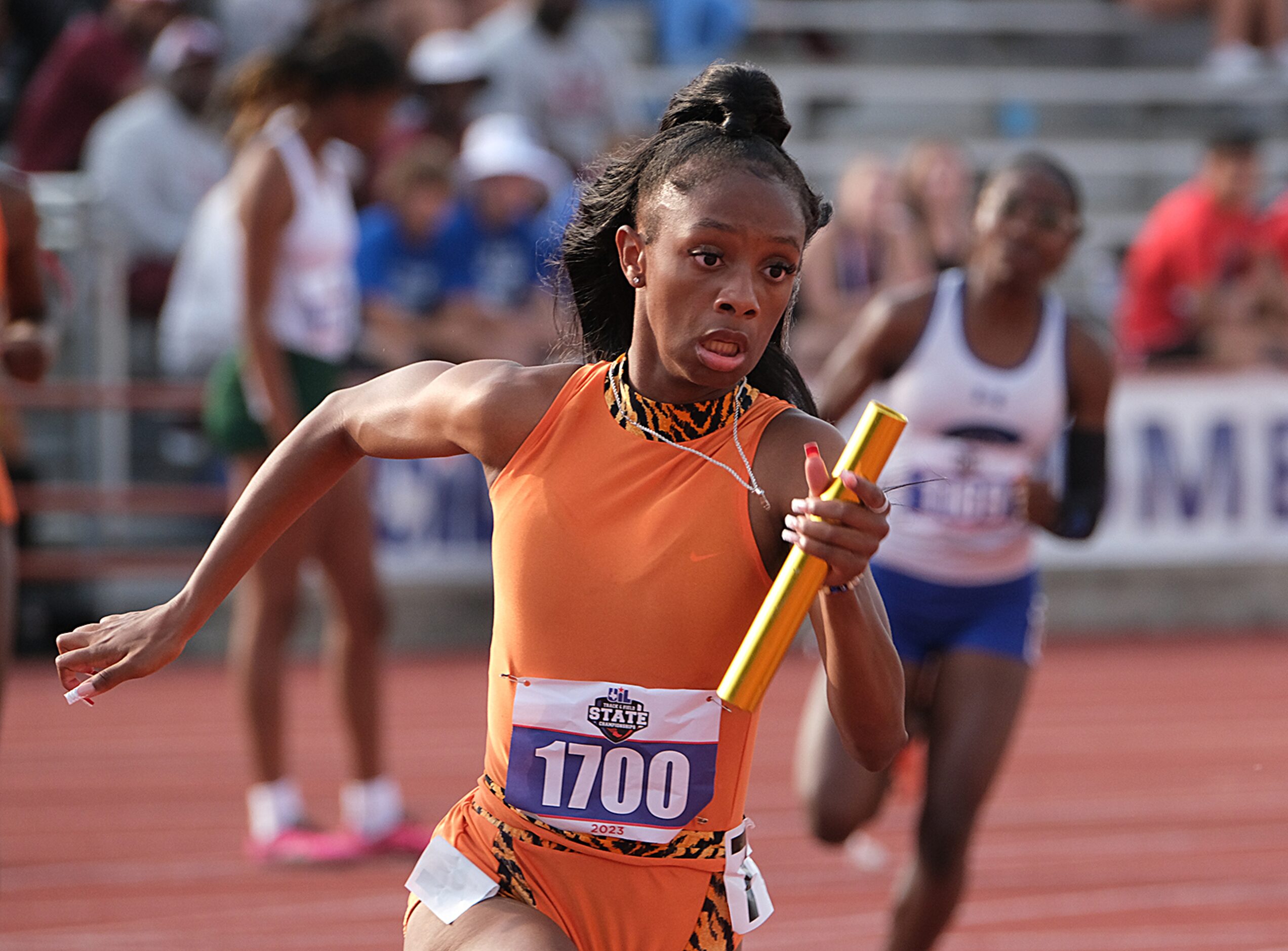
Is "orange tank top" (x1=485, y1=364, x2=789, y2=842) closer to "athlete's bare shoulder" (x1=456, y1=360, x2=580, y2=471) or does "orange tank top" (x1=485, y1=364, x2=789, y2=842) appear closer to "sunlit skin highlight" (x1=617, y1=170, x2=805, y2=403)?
"athlete's bare shoulder" (x1=456, y1=360, x2=580, y2=471)

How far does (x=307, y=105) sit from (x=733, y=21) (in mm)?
8596

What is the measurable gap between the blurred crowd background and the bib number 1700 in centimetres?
606

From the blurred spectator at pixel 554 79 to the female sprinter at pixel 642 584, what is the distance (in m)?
9.27

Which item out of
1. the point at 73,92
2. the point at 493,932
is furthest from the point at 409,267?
the point at 493,932

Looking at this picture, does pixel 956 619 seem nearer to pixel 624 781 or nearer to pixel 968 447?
pixel 968 447

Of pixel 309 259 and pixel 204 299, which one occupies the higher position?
pixel 309 259

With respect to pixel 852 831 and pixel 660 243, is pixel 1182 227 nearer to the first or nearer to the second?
pixel 852 831

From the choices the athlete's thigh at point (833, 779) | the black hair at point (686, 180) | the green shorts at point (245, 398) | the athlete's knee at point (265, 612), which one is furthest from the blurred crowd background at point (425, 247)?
the black hair at point (686, 180)

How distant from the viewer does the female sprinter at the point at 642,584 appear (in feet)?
9.12

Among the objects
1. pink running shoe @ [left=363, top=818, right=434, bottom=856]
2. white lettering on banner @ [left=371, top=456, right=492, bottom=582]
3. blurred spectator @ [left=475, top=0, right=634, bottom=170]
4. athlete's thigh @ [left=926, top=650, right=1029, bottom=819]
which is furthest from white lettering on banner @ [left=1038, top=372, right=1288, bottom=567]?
athlete's thigh @ [left=926, top=650, right=1029, bottom=819]

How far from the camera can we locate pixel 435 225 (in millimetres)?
10484

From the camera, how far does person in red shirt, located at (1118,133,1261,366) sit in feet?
39.7

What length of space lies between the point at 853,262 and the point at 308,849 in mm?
6031

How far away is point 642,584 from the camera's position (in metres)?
2.83
